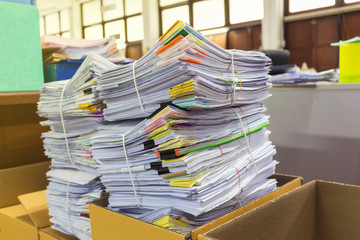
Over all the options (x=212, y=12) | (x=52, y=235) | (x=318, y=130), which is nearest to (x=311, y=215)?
(x=318, y=130)

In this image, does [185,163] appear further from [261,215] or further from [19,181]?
[19,181]

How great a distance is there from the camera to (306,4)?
7.01 m

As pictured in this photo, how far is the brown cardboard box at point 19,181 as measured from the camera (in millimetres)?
1438

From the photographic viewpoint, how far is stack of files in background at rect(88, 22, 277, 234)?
2.33ft

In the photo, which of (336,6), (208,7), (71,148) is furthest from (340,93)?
(208,7)

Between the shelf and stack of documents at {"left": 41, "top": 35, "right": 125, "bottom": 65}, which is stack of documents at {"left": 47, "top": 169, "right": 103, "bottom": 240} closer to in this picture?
the shelf

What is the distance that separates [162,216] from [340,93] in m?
0.93

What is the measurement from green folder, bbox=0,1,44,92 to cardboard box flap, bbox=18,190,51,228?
0.42m

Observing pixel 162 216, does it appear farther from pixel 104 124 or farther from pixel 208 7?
pixel 208 7

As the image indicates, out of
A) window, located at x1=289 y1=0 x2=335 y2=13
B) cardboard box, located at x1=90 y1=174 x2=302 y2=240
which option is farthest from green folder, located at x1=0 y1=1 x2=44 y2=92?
window, located at x1=289 y1=0 x2=335 y2=13

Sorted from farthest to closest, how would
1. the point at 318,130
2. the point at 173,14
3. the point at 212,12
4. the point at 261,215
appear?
the point at 173,14 → the point at 212,12 → the point at 318,130 → the point at 261,215

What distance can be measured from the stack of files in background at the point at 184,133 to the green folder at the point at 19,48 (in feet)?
1.77

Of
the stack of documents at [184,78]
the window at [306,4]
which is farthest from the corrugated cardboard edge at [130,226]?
the window at [306,4]

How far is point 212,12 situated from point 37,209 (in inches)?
308
